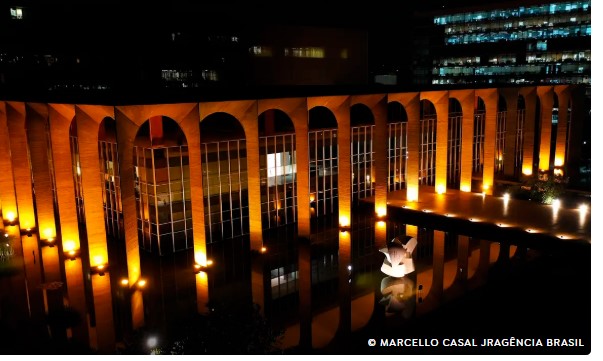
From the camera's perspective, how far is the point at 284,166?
1108 inches

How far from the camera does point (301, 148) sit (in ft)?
80.6

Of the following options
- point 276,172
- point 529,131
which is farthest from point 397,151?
point 529,131

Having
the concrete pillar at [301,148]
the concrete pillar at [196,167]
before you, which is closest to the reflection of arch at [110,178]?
the concrete pillar at [196,167]

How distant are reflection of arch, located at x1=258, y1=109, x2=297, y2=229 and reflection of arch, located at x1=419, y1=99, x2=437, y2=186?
40.0 ft

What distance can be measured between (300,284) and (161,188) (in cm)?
835

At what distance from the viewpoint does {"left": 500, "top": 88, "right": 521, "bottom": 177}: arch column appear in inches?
1364

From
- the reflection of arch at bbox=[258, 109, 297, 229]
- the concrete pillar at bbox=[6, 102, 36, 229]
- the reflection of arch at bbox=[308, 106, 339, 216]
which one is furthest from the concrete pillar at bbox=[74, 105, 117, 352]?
the reflection of arch at bbox=[308, 106, 339, 216]

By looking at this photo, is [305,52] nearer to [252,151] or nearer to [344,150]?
[344,150]

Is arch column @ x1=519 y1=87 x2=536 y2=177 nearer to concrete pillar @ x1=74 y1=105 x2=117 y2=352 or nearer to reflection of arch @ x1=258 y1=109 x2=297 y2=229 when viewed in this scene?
reflection of arch @ x1=258 y1=109 x2=297 y2=229

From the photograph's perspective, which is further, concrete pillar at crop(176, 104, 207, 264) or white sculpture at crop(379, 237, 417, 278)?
concrete pillar at crop(176, 104, 207, 264)

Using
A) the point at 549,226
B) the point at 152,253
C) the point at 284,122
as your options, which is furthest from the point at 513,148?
the point at 152,253

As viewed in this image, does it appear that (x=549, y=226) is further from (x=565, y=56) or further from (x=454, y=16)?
(x=454, y=16)

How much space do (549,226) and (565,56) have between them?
59.9 metres

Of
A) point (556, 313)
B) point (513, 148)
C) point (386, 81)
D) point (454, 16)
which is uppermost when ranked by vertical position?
point (454, 16)
